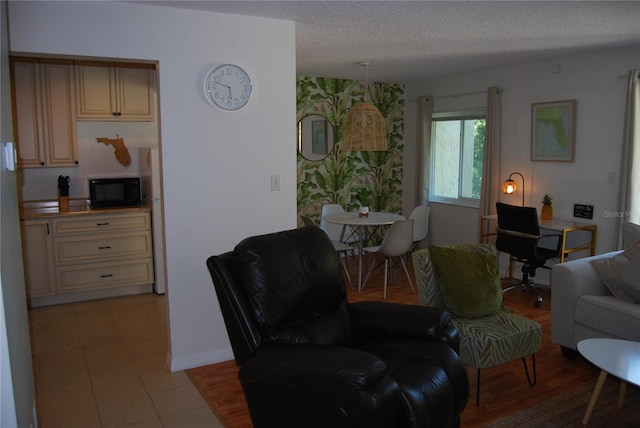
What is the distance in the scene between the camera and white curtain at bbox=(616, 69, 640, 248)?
4.29 meters

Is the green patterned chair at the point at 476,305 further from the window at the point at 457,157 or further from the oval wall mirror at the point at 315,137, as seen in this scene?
the oval wall mirror at the point at 315,137

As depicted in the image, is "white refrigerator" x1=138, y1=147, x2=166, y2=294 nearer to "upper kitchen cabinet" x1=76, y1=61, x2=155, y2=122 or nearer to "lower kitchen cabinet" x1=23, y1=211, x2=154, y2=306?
"lower kitchen cabinet" x1=23, y1=211, x2=154, y2=306

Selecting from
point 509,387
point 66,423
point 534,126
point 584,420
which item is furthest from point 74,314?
point 534,126

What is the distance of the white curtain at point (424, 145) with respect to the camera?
21.2ft

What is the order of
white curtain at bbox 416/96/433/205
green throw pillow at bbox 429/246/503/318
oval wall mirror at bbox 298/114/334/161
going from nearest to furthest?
green throw pillow at bbox 429/246/503/318, oval wall mirror at bbox 298/114/334/161, white curtain at bbox 416/96/433/205

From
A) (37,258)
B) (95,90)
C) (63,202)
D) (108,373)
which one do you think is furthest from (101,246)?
(108,373)

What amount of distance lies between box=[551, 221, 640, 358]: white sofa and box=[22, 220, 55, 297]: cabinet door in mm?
4190

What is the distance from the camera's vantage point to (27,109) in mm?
4738

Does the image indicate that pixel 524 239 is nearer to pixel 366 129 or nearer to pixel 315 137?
pixel 366 129

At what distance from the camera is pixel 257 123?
3.42 meters

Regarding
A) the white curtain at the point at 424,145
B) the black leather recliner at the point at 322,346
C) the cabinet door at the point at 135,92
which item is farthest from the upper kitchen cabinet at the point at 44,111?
the white curtain at the point at 424,145

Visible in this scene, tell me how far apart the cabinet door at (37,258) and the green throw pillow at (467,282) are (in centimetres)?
346

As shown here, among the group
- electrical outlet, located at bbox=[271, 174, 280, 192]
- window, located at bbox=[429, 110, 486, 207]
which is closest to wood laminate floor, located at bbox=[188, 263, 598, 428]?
electrical outlet, located at bbox=[271, 174, 280, 192]

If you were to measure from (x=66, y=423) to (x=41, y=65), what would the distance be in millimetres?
3422
